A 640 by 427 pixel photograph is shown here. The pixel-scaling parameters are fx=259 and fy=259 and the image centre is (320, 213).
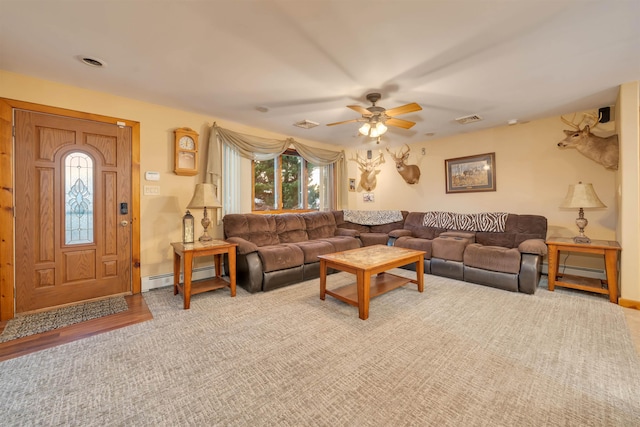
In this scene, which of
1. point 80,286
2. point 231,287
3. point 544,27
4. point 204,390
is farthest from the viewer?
point 231,287

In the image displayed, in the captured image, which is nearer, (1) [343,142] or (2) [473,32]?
(2) [473,32]

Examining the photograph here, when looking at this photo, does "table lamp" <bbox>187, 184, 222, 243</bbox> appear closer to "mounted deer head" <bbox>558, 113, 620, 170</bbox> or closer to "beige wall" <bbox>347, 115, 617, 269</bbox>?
"beige wall" <bbox>347, 115, 617, 269</bbox>

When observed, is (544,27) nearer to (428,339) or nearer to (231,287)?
(428,339)

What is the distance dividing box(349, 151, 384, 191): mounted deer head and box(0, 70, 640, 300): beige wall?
0.93 metres

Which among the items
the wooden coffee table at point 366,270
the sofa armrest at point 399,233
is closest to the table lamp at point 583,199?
the wooden coffee table at point 366,270

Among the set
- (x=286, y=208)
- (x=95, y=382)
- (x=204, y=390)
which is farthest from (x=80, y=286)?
(x=286, y=208)

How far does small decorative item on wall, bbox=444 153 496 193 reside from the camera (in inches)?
177

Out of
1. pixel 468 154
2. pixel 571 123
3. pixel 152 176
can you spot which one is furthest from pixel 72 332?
pixel 571 123

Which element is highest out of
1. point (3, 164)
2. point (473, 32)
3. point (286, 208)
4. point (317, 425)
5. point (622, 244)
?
point (473, 32)

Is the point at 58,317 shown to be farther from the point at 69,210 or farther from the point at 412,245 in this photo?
the point at 412,245

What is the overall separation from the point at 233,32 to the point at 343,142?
3.63 metres

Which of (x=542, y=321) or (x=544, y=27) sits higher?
(x=544, y=27)

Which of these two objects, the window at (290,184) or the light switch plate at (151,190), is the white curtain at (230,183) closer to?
the window at (290,184)

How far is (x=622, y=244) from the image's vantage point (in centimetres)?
285
